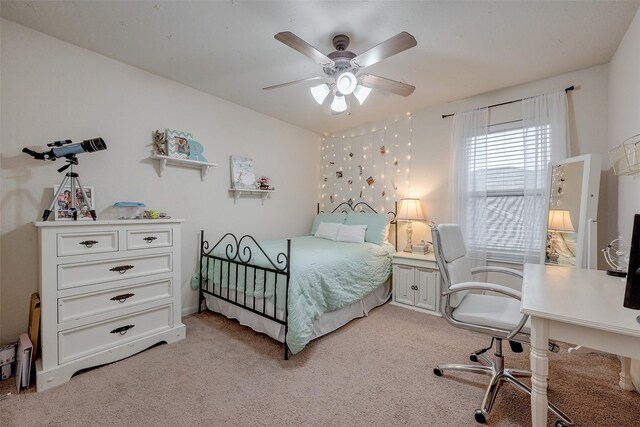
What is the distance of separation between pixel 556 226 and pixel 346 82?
7.66ft

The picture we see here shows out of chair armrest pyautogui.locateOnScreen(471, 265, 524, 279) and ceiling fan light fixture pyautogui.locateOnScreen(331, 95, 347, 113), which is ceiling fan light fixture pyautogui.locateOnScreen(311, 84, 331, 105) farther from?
chair armrest pyautogui.locateOnScreen(471, 265, 524, 279)

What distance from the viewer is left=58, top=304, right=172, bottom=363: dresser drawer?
1825 mm

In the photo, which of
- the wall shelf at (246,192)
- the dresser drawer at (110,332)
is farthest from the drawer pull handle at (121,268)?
the wall shelf at (246,192)

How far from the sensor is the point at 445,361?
205cm

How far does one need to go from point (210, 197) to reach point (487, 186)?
10.4ft

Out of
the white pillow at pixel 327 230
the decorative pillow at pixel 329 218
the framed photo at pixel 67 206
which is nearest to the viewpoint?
the framed photo at pixel 67 206

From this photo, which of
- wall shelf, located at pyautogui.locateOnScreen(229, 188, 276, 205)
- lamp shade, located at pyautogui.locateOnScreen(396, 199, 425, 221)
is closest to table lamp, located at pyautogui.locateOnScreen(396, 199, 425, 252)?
lamp shade, located at pyautogui.locateOnScreen(396, 199, 425, 221)

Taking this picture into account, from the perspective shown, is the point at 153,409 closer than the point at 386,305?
Yes

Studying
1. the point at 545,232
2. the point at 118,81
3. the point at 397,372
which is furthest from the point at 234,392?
the point at 545,232

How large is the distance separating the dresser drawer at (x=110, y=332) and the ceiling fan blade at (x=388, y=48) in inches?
98.9

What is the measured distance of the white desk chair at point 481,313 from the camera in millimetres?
1479

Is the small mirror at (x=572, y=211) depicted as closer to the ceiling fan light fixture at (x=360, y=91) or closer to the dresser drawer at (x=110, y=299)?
the ceiling fan light fixture at (x=360, y=91)

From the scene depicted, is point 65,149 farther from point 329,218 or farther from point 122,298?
point 329,218

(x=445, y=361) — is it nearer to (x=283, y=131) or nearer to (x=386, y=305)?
(x=386, y=305)
